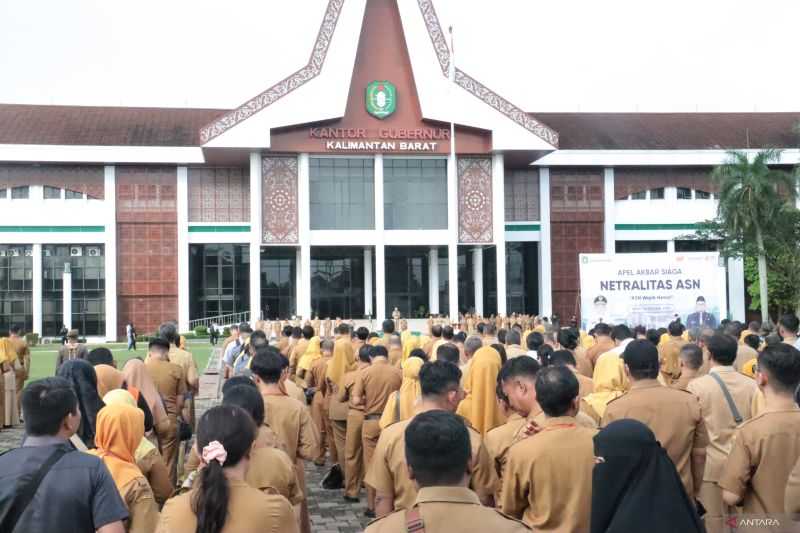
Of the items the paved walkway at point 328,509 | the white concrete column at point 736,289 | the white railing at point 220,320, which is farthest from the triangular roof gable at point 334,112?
the paved walkway at point 328,509

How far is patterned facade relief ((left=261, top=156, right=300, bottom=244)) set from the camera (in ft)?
107

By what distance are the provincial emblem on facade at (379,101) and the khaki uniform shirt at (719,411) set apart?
27.7 meters

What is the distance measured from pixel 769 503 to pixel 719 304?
18.4m

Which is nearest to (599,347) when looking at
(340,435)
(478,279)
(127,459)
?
(340,435)

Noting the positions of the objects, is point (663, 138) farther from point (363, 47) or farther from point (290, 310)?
point (290, 310)

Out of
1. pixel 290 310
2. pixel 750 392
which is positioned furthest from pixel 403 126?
pixel 750 392

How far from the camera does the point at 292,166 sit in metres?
32.7

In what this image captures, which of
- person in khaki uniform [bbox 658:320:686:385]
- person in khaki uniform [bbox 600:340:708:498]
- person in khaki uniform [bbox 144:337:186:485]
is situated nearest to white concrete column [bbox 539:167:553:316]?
person in khaki uniform [bbox 658:320:686:385]

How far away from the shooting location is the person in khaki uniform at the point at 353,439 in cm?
836

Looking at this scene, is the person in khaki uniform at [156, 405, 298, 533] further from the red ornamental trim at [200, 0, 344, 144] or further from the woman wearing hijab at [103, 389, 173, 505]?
the red ornamental trim at [200, 0, 344, 144]

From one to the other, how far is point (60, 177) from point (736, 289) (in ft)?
97.6

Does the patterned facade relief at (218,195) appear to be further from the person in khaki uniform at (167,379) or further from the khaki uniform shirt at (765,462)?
the khaki uniform shirt at (765,462)

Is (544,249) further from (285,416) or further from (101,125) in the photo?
(285,416)

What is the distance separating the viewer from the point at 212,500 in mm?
Answer: 2877
